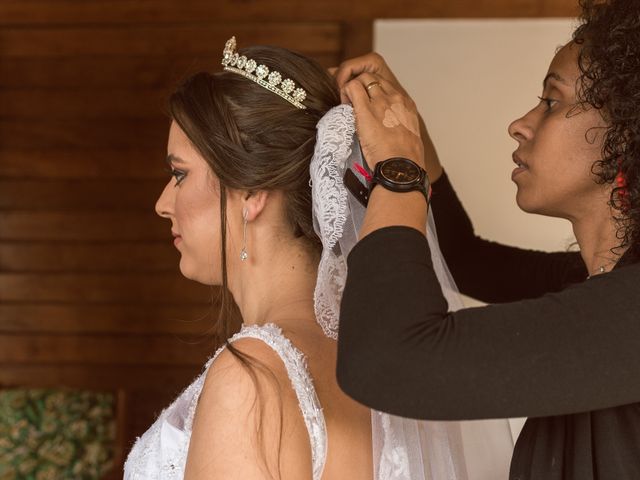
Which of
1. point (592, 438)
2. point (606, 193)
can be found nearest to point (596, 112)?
point (606, 193)

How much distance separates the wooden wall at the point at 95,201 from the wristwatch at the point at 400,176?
2.87m

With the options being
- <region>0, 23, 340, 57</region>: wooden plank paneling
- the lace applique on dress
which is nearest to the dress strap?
the lace applique on dress

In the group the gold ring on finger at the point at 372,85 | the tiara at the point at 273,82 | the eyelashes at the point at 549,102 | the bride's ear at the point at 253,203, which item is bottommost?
the bride's ear at the point at 253,203

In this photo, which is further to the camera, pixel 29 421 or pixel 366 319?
pixel 29 421

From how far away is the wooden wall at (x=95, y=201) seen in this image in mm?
4141

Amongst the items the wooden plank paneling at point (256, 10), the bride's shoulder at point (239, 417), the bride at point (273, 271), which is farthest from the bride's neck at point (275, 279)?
the wooden plank paneling at point (256, 10)

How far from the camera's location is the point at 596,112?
1.46m

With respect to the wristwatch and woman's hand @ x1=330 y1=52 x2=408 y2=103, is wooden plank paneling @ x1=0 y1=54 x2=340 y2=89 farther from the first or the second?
the wristwatch

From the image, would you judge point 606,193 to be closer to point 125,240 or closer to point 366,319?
point 366,319

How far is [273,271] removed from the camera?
1.63 meters

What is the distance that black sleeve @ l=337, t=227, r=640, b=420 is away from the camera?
3.68 ft

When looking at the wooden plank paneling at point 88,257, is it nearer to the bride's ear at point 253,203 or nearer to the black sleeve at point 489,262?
the black sleeve at point 489,262

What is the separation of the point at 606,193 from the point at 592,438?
38 cm

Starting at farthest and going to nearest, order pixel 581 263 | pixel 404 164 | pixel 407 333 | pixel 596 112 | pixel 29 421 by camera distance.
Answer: pixel 29 421, pixel 581 263, pixel 596 112, pixel 404 164, pixel 407 333
